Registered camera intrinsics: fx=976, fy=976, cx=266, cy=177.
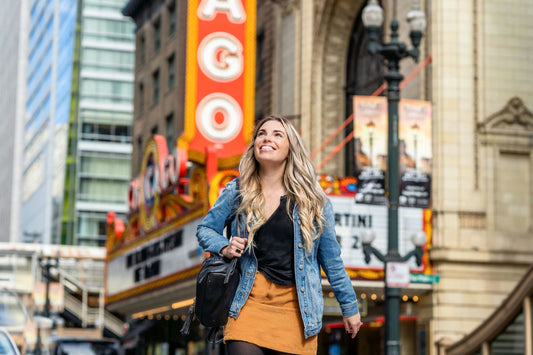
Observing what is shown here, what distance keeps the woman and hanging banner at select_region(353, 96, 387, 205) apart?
16676mm

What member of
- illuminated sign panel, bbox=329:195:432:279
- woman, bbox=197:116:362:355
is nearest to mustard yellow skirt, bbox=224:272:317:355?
woman, bbox=197:116:362:355

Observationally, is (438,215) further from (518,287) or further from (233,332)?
(233,332)

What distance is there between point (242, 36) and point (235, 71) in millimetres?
1135

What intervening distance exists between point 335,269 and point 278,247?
0.39 meters

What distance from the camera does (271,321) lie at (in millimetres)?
5492

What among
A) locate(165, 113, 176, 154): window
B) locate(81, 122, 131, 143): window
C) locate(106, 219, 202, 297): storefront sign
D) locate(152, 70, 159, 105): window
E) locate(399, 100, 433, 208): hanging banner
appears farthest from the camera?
locate(81, 122, 131, 143): window

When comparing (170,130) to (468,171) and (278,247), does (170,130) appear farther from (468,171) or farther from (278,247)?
(278,247)

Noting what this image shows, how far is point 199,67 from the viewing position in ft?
90.1

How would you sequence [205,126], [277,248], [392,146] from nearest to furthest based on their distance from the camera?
[277,248], [392,146], [205,126]

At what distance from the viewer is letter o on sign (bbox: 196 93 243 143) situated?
88.3ft

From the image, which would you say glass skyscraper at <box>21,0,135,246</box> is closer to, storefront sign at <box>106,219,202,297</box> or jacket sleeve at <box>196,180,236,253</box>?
storefront sign at <box>106,219,202,297</box>

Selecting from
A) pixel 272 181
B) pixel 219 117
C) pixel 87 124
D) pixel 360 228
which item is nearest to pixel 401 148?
pixel 360 228

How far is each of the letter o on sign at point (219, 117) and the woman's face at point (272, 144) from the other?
69.0 feet

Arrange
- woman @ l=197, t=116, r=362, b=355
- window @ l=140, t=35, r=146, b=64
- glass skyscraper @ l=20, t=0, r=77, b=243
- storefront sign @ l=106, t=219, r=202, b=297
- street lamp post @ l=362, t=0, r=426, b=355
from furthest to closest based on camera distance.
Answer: glass skyscraper @ l=20, t=0, r=77, b=243
window @ l=140, t=35, r=146, b=64
storefront sign @ l=106, t=219, r=202, b=297
street lamp post @ l=362, t=0, r=426, b=355
woman @ l=197, t=116, r=362, b=355
